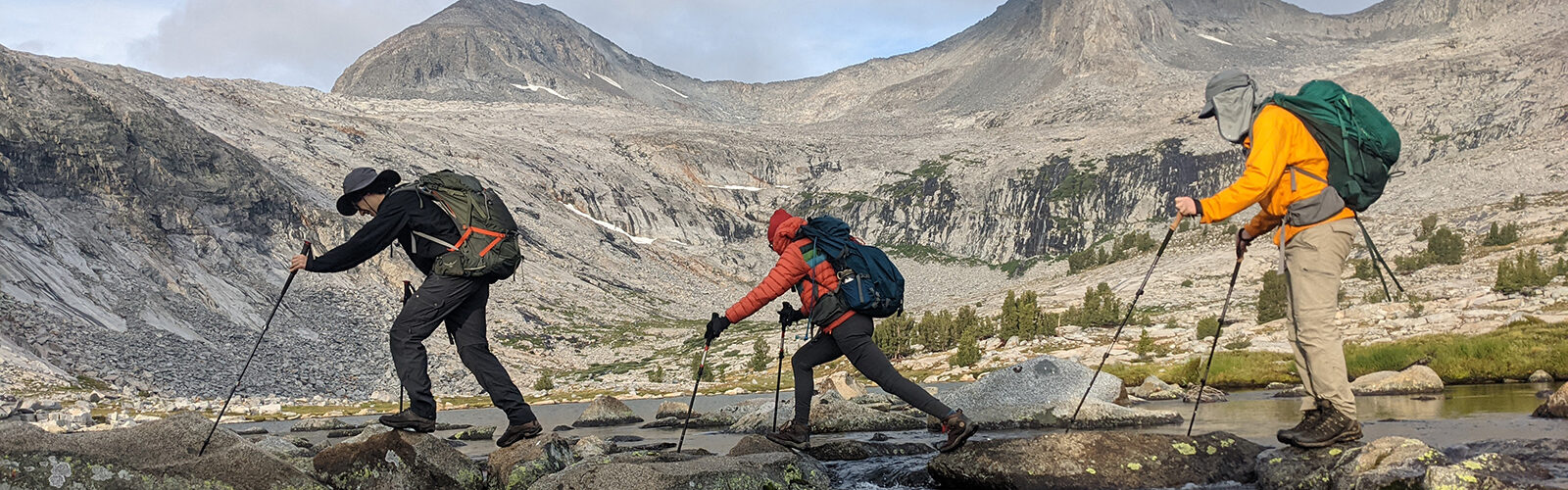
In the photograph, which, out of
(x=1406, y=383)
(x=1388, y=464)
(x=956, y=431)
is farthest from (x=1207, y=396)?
(x=1388, y=464)

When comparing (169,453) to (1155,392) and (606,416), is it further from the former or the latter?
(1155,392)

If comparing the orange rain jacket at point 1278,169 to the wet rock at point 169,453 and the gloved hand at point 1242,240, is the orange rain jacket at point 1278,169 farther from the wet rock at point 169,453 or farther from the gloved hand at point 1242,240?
the wet rock at point 169,453

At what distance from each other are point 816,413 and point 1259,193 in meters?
10.4

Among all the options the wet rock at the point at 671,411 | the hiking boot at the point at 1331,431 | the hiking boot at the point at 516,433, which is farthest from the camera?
the wet rock at the point at 671,411

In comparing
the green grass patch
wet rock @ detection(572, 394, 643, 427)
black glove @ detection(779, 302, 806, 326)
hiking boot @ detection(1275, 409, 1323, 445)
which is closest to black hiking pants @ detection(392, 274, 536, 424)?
black glove @ detection(779, 302, 806, 326)

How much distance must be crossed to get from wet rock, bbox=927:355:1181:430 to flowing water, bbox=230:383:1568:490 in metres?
0.72

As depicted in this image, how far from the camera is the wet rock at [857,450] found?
38.4 ft

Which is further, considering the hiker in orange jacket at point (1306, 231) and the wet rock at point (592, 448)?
the wet rock at point (592, 448)

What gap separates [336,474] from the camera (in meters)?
8.06

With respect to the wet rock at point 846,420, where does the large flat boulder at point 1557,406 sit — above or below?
above

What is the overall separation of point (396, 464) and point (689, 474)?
2933mm

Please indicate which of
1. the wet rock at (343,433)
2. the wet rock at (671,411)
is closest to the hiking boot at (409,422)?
the wet rock at (671,411)

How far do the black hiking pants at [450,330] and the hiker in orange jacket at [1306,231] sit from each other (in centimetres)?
698

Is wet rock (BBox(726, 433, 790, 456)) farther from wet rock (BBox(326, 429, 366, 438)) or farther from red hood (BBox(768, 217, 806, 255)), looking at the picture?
wet rock (BBox(326, 429, 366, 438))
